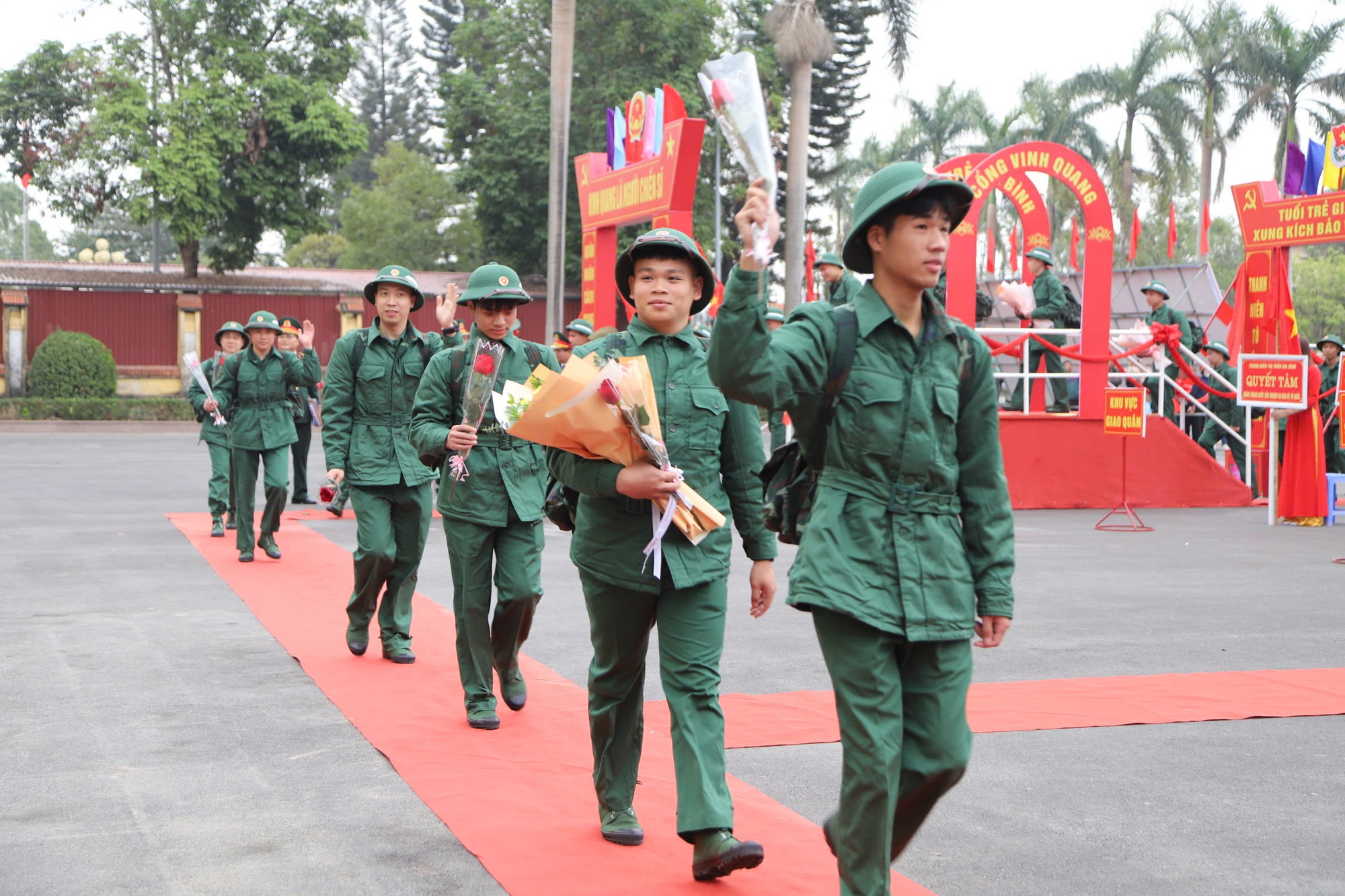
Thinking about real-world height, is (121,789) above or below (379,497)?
below

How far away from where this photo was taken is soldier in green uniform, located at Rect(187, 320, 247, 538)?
1261cm

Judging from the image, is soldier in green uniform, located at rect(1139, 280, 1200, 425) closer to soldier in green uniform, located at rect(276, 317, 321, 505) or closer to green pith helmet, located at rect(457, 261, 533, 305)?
soldier in green uniform, located at rect(276, 317, 321, 505)

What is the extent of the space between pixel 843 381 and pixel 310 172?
134 ft

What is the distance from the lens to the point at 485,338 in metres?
6.19

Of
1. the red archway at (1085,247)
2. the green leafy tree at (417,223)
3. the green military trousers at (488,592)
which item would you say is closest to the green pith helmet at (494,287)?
the green military trousers at (488,592)

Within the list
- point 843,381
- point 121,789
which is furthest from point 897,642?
point 121,789

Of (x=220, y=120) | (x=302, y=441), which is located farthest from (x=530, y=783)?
(x=220, y=120)

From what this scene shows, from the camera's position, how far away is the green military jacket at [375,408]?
7031 millimetres

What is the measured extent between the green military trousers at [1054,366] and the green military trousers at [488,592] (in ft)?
38.5

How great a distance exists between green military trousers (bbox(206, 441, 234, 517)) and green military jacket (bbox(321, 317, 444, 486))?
5634 millimetres

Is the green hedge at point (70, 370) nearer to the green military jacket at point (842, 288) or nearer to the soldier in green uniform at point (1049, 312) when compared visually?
the soldier in green uniform at point (1049, 312)

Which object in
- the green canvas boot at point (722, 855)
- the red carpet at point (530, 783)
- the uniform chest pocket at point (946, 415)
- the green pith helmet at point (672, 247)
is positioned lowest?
the red carpet at point (530, 783)

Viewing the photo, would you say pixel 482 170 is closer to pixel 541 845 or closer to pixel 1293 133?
pixel 1293 133

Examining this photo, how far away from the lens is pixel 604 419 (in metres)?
4.04
